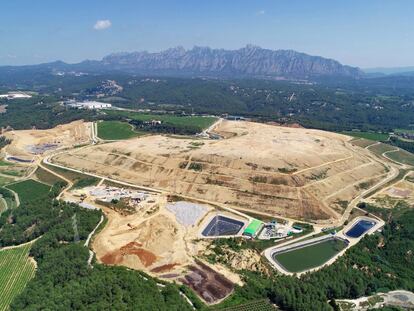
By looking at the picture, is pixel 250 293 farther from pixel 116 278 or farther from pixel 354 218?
pixel 354 218

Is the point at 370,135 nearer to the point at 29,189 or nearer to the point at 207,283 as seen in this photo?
the point at 207,283

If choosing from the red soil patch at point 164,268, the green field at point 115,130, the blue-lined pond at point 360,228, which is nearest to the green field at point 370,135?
the blue-lined pond at point 360,228

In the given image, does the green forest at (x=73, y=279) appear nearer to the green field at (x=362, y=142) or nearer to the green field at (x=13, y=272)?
the green field at (x=13, y=272)

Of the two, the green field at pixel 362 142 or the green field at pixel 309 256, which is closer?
the green field at pixel 309 256

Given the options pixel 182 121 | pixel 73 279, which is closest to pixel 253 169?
pixel 73 279

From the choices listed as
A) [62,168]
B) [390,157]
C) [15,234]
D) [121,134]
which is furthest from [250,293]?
[121,134]
